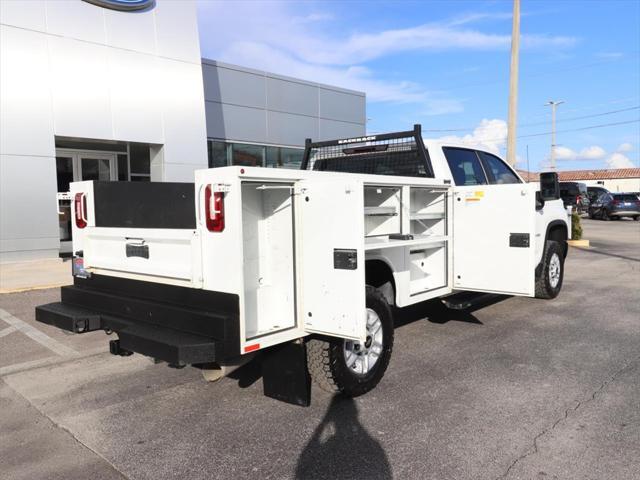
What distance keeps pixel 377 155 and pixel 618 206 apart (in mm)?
27546

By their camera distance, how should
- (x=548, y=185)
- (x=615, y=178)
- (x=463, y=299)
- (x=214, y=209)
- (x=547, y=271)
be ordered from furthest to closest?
(x=615, y=178)
(x=547, y=271)
(x=548, y=185)
(x=463, y=299)
(x=214, y=209)

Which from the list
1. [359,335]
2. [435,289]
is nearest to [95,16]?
[435,289]

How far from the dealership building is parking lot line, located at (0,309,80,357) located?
5154mm

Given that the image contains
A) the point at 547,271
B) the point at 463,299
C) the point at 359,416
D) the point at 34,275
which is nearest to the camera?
the point at 359,416

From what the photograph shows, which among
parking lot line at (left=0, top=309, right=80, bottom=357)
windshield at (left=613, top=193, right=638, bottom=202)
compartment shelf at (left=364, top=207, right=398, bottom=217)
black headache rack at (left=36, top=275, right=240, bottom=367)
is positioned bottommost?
parking lot line at (left=0, top=309, right=80, bottom=357)

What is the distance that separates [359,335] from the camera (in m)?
3.76

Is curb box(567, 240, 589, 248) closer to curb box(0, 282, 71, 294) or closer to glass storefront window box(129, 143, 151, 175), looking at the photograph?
glass storefront window box(129, 143, 151, 175)

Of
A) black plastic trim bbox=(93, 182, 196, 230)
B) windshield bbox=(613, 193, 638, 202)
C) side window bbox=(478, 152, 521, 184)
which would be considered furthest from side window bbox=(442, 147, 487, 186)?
windshield bbox=(613, 193, 638, 202)

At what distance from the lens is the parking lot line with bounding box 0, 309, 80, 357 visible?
584 centimetres

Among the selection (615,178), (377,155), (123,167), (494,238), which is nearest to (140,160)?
(123,167)

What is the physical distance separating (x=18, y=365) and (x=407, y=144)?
4599 millimetres

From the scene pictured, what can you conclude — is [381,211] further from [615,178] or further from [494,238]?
[615,178]

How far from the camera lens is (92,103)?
41.4 feet

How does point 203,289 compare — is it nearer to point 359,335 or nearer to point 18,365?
point 359,335
